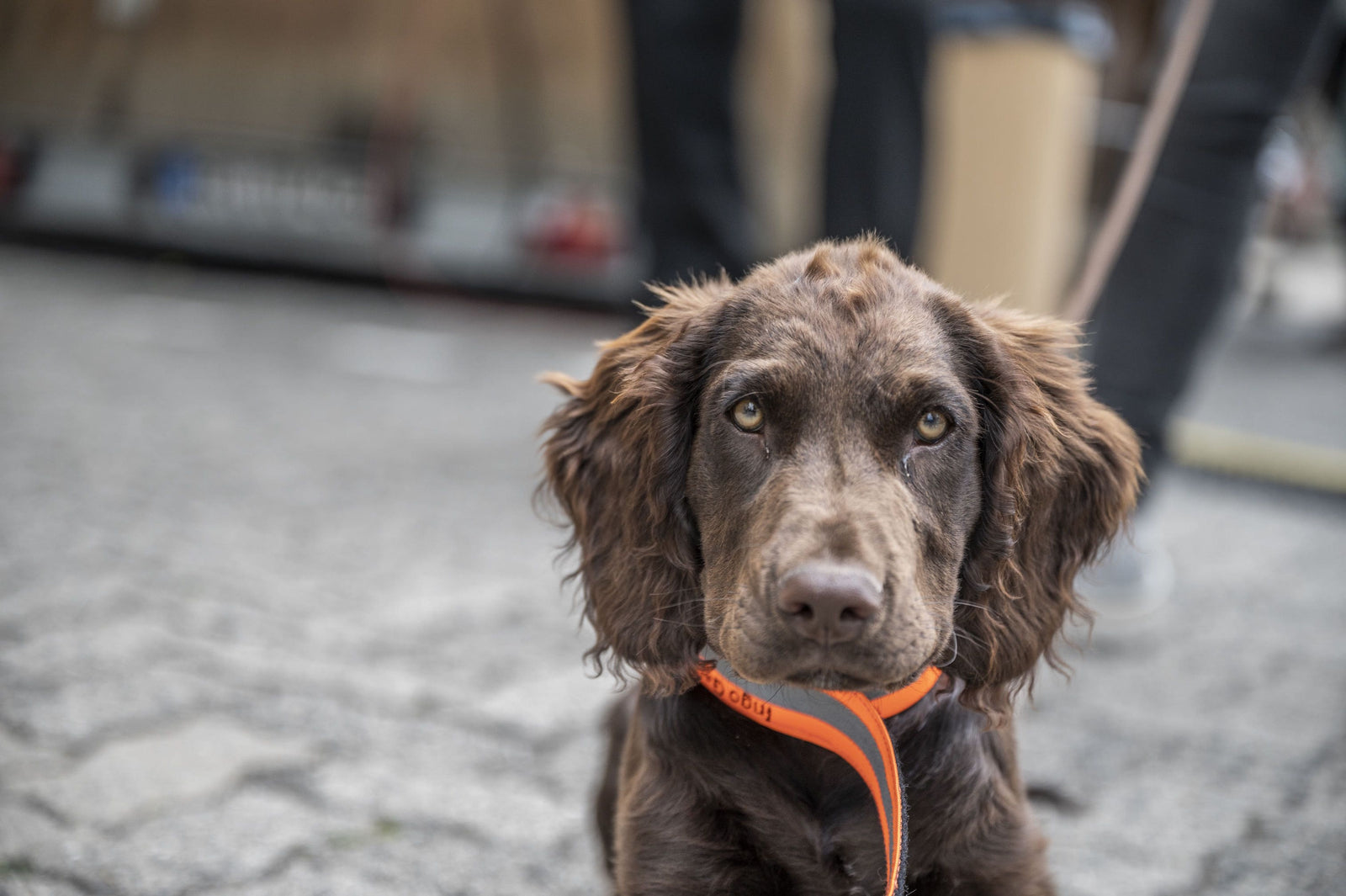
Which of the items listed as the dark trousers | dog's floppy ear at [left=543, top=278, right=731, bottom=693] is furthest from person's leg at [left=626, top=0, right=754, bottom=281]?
dog's floppy ear at [left=543, top=278, right=731, bottom=693]

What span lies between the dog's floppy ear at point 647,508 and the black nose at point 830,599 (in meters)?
0.35

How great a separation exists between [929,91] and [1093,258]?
112 cm

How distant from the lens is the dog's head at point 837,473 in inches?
58.9

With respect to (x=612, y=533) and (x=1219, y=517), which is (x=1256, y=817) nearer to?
(x=612, y=533)

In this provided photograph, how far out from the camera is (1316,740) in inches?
105

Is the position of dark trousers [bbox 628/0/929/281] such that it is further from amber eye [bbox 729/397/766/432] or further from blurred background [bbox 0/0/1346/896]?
amber eye [bbox 729/397/766/432]

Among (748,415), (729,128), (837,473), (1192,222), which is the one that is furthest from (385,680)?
(1192,222)

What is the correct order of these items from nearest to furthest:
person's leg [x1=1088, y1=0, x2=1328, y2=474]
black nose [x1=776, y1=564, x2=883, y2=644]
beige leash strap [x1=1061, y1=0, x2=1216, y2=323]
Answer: black nose [x1=776, y1=564, x2=883, y2=644]
beige leash strap [x1=1061, y1=0, x2=1216, y2=323]
person's leg [x1=1088, y1=0, x2=1328, y2=474]

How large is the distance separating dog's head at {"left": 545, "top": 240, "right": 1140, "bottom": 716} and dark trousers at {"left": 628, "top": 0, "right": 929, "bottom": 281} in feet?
4.86

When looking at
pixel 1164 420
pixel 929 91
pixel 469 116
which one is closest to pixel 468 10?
pixel 469 116

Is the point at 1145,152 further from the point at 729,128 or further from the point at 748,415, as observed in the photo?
the point at 748,415

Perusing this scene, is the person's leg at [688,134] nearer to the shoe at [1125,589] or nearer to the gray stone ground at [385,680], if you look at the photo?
the gray stone ground at [385,680]

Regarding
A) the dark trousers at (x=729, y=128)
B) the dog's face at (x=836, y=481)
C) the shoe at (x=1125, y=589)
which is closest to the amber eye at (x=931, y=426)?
the dog's face at (x=836, y=481)

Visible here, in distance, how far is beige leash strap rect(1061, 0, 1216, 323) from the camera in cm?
253
